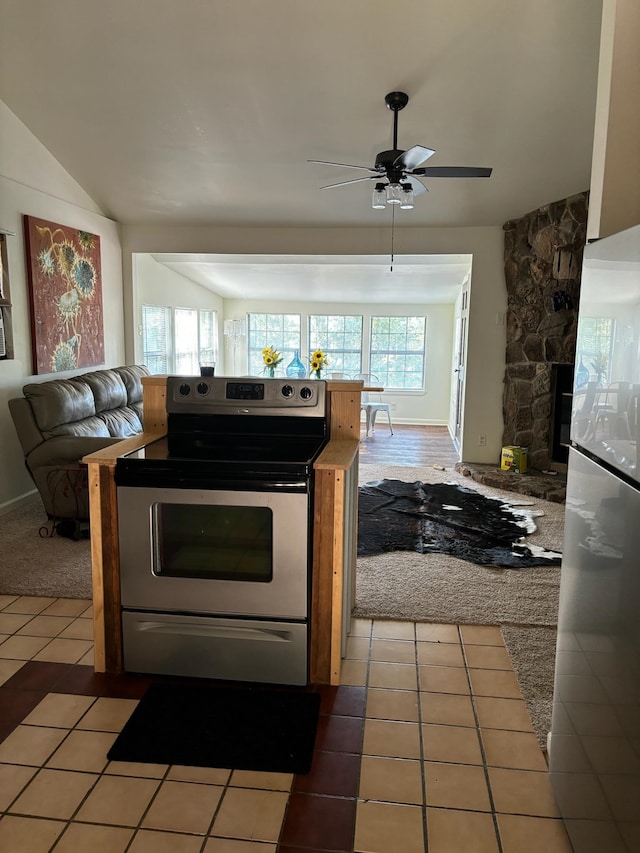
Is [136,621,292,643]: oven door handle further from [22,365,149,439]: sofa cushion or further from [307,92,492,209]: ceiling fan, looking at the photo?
[307,92,492,209]: ceiling fan

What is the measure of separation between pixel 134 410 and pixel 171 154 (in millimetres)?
2143

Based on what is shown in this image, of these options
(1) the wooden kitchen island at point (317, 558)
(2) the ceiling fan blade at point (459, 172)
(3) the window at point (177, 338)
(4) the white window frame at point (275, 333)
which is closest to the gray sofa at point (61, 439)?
(1) the wooden kitchen island at point (317, 558)

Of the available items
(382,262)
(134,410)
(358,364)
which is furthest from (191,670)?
(358,364)

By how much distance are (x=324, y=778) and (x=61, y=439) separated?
2.94 metres

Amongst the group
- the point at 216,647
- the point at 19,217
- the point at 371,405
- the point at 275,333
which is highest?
the point at 19,217

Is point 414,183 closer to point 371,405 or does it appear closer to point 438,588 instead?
point 438,588

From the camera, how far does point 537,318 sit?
5680 millimetres

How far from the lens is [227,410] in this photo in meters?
2.43

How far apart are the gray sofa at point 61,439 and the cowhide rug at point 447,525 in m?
1.83

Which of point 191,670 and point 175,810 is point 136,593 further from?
point 175,810

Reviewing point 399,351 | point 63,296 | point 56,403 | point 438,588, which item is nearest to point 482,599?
point 438,588

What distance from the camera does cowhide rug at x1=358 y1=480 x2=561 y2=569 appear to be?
3.62 m

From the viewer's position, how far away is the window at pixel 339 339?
32.5ft

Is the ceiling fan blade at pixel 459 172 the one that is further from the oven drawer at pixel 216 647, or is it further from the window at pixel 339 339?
the window at pixel 339 339
